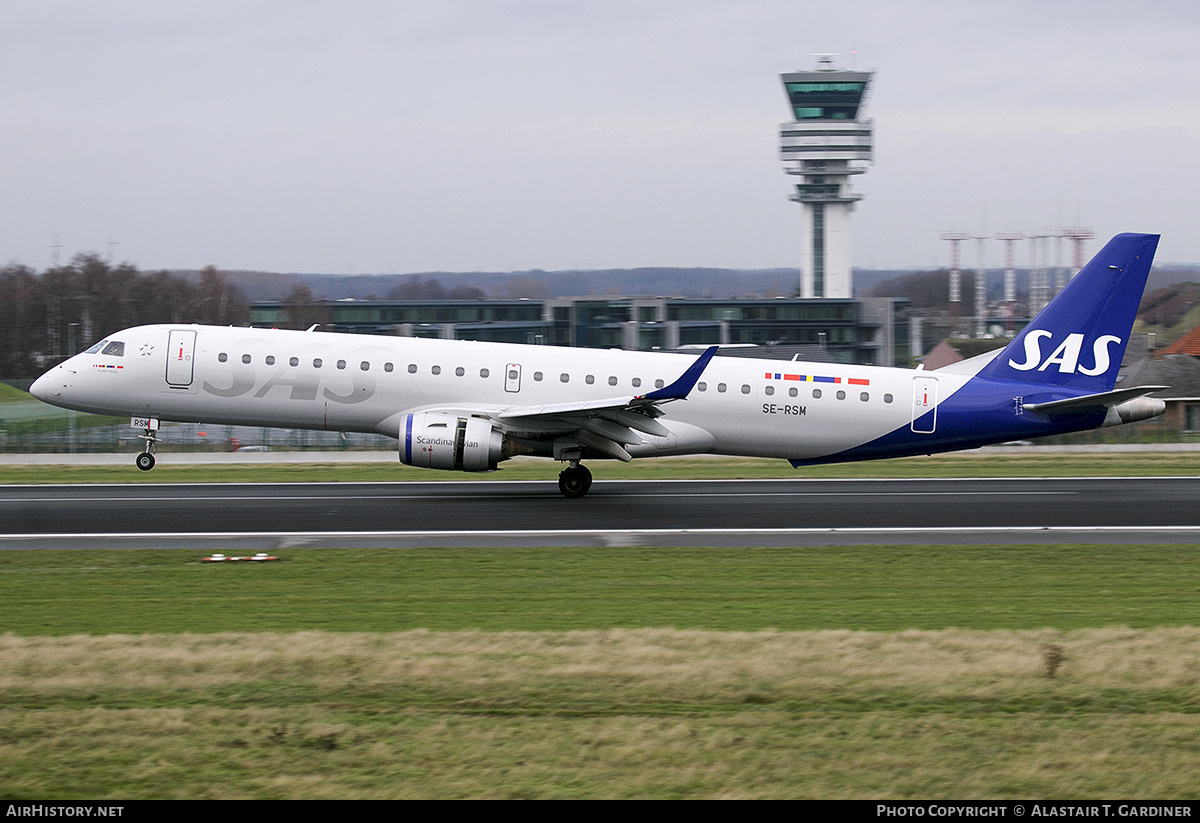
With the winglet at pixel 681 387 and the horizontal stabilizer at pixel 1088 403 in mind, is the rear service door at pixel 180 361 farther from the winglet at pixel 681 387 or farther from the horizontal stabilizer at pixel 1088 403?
the horizontal stabilizer at pixel 1088 403

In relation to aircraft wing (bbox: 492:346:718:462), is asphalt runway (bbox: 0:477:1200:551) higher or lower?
lower

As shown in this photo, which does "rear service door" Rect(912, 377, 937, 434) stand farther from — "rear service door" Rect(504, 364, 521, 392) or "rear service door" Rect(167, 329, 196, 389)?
"rear service door" Rect(167, 329, 196, 389)

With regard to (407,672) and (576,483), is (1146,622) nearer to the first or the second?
(407,672)

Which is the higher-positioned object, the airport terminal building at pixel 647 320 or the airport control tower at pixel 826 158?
the airport control tower at pixel 826 158

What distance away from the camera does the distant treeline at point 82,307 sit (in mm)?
81750

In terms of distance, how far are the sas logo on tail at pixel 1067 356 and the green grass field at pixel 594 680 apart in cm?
1069

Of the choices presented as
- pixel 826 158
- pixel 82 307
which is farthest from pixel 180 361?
pixel 826 158

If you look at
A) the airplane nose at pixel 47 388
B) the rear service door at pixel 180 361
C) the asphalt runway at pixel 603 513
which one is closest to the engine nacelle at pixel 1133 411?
the asphalt runway at pixel 603 513

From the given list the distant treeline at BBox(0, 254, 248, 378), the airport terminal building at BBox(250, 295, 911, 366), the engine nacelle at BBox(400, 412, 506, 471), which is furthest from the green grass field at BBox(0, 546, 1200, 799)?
the airport terminal building at BBox(250, 295, 911, 366)

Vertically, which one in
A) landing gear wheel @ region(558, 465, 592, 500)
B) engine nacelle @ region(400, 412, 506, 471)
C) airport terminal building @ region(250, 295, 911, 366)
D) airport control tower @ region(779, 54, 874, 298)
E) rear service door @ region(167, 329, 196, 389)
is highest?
airport control tower @ region(779, 54, 874, 298)

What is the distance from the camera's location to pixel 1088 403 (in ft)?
82.3

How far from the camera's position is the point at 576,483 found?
81.9 feet

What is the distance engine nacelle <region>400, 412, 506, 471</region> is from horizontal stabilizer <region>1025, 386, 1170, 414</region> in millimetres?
12842

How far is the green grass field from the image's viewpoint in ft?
26.0
